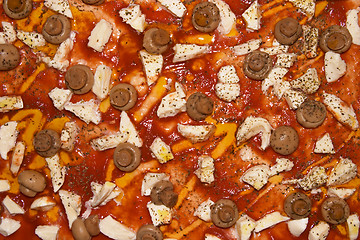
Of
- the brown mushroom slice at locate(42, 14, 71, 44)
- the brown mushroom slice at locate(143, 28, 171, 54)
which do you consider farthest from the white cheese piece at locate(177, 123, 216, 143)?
the brown mushroom slice at locate(42, 14, 71, 44)

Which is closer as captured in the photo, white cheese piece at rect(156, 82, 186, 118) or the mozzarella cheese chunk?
white cheese piece at rect(156, 82, 186, 118)

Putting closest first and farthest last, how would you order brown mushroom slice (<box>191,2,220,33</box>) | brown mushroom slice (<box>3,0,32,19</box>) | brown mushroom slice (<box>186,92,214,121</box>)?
brown mushroom slice (<box>186,92,214,121</box>) < brown mushroom slice (<box>191,2,220,33</box>) < brown mushroom slice (<box>3,0,32,19</box>)

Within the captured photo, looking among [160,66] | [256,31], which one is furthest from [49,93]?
[256,31]

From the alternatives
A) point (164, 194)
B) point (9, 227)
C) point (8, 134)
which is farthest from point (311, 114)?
point (9, 227)

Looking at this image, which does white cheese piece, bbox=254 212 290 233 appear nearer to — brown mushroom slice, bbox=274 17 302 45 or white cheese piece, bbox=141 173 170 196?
white cheese piece, bbox=141 173 170 196

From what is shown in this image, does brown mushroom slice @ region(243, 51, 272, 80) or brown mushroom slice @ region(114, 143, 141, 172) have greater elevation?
brown mushroom slice @ region(243, 51, 272, 80)

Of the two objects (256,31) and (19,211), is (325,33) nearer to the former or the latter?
(256,31)
